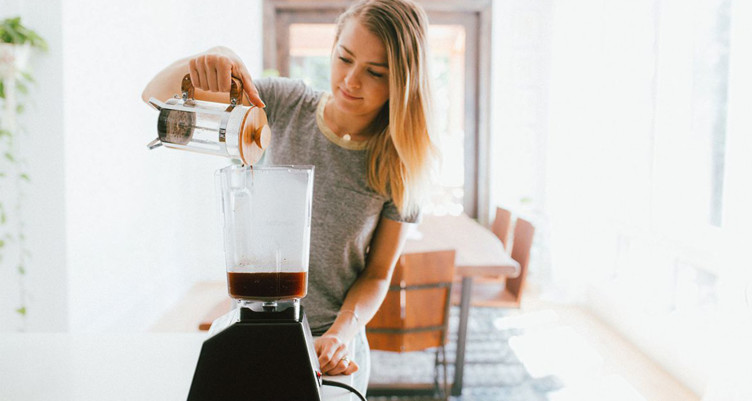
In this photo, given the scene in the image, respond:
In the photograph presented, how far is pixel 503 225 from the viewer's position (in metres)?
3.37

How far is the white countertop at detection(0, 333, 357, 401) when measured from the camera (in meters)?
0.83

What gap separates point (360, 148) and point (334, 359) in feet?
1.61

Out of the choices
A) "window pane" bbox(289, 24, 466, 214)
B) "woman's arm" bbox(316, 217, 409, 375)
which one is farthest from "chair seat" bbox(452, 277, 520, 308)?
"window pane" bbox(289, 24, 466, 214)

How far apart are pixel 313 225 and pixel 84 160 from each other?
203cm

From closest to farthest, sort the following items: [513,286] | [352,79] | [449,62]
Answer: [352,79]
[513,286]
[449,62]

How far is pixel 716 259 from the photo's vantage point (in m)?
2.56

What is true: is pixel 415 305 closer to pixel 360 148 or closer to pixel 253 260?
pixel 360 148

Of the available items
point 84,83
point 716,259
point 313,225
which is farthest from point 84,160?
point 716,259

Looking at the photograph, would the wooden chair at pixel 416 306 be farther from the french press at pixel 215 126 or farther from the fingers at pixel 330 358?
the french press at pixel 215 126

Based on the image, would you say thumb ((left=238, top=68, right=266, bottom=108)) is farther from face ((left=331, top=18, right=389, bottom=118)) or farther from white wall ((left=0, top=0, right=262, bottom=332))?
white wall ((left=0, top=0, right=262, bottom=332))

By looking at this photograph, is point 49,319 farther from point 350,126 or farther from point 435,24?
point 435,24

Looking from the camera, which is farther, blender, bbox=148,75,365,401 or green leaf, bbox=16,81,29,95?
green leaf, bbox=16,81,29,95

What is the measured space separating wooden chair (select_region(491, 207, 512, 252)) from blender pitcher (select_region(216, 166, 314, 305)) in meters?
2.59

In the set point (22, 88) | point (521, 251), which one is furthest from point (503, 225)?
point (22, 88)
